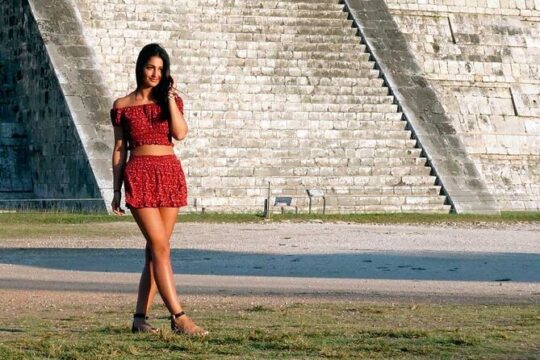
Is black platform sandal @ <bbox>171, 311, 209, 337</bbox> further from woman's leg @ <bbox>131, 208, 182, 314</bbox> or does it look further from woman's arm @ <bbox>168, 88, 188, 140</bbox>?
woman's arm @ <bbox>168, 88, 188, 140</bbox>

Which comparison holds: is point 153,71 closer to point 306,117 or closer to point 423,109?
point 306,117

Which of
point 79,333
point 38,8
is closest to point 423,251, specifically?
point 79,333

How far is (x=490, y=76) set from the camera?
29.5 m

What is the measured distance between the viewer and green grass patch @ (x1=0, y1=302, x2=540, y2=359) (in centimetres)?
777

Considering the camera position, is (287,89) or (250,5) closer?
(287,89)

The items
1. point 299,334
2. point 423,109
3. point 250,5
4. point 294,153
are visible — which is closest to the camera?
point 299,334

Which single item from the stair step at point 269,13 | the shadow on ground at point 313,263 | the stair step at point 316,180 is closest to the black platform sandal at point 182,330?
the shadow on ground at point 313,263

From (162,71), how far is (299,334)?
174cm

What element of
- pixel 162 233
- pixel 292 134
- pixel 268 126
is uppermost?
pixel 268 126

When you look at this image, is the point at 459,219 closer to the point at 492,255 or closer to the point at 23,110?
the point at 492,255

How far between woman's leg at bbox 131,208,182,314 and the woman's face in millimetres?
765

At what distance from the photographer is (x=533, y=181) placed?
28.4 meters

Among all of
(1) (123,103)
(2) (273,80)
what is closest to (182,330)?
(1) (123,103)

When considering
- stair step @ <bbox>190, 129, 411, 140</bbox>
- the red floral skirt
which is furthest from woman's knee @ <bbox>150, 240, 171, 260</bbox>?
stair step @ <bbox>190, 129, 411, 140</bbox>
